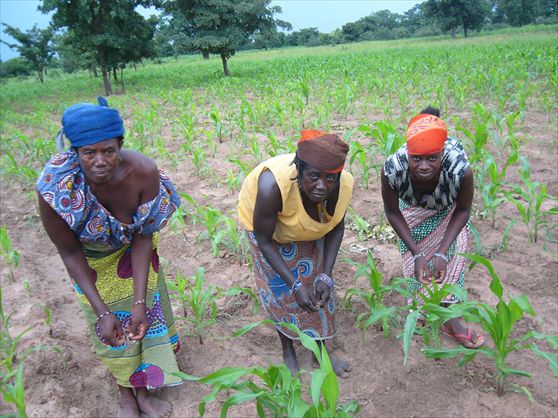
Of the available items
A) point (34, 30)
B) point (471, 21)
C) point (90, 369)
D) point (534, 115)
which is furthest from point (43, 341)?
point (471, 21)

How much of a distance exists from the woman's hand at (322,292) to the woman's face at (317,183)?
40cm

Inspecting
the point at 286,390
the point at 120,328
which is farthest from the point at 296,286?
the point at 120,328

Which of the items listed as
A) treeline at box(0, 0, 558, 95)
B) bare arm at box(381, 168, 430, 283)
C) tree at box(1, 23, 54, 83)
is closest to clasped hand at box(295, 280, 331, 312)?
bare arm at box(381, 168, 430, 283)

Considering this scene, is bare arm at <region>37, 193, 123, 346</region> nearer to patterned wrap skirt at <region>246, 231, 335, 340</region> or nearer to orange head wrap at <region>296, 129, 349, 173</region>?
patterned wrap skirt at <region>246, 231, 335, 340</region>

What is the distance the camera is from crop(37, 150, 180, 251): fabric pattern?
1.51 metres

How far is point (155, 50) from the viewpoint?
48.2 ft

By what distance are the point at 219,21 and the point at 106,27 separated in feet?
10.9

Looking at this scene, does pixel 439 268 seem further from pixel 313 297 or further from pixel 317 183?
pixel 317 183

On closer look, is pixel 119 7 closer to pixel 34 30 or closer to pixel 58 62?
pixel 34 30

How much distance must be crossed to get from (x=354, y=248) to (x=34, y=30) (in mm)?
33673

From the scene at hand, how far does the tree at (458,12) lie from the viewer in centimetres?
3362

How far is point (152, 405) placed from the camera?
1.96 metres

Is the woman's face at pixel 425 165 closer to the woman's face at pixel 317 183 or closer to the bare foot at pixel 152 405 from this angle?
the woman's face at pixel 317 183

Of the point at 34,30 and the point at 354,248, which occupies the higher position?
A: the point at 34,30
